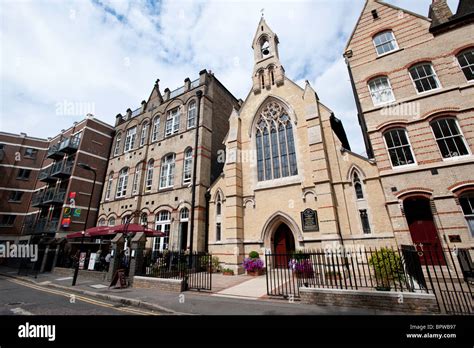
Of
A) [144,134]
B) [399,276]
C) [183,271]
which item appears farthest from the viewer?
[144,134]

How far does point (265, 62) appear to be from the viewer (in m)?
17.8

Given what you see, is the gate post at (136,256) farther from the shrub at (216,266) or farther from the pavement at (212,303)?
the shrub at (216,266)

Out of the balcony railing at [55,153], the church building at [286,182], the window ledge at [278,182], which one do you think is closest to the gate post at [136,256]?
the church building at [286,182]

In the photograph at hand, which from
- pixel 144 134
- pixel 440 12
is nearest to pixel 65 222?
pixel 144 134

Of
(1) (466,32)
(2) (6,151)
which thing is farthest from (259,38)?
(2) (6,151)

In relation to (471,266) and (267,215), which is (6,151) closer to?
(267,215)

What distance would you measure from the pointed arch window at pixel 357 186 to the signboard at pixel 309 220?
2536mm

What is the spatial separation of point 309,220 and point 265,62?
44.5 feet

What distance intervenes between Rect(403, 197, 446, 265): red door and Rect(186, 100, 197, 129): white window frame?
647 inches

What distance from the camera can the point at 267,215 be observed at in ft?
46.5

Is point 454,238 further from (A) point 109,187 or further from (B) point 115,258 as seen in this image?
(A) point 109,187

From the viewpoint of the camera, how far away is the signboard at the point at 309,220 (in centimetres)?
1231

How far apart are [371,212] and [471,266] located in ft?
13.2

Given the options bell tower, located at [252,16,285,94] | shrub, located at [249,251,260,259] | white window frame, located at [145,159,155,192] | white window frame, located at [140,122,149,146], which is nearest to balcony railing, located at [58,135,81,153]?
white window frame, located at [140,122,149,146]
